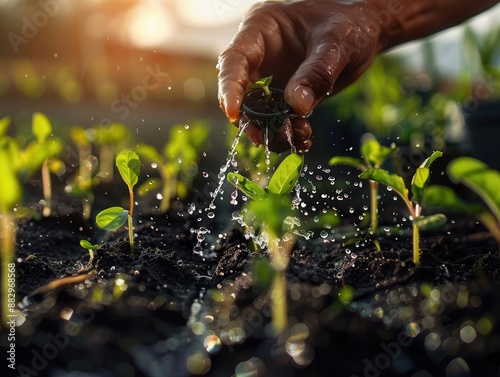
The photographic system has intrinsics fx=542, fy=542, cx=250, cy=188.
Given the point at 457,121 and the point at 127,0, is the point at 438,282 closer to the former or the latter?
the point at 457,121

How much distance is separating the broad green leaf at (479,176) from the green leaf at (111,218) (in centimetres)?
73

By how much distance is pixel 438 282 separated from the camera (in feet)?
3.91

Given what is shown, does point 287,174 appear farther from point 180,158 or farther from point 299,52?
point 180,158

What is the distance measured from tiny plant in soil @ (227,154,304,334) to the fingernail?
27 cm

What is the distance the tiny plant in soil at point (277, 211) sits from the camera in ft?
3.13

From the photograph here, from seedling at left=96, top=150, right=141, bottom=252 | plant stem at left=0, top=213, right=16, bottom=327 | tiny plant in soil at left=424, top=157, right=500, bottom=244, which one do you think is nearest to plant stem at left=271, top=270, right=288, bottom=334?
tiny plant in soil at left=424, top=157, right=500, bottom=244

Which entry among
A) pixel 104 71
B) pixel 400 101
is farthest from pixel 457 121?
pixel 104 71

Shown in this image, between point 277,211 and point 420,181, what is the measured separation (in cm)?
41

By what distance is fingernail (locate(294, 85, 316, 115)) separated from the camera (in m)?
1.37

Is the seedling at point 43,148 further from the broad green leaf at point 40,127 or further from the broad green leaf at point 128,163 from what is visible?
the broad green leaf at point 128,163

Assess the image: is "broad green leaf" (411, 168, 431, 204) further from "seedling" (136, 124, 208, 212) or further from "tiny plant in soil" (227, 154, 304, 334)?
"seedling" (136, 124, 208, 212)

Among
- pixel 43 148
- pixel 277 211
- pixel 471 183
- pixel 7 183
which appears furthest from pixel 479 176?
pixel 43 148

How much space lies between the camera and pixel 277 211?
0.95m

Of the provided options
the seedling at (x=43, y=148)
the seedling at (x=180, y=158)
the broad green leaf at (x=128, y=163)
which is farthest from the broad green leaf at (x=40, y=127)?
the broad green leaf at (x=128, y=163)
